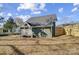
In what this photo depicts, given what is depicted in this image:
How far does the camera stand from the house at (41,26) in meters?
3.26

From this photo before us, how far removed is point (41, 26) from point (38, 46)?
0.24 metres

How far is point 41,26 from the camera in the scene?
3.28 m

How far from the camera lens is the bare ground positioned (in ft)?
10.6

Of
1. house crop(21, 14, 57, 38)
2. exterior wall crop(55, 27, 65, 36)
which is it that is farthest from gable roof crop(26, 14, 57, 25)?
exterior wall crop(55, 27, 65, 36)

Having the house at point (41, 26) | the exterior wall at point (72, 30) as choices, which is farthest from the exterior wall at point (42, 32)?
the exterior wall at point (72, 30)

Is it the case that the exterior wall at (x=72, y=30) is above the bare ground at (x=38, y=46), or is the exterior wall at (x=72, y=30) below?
above

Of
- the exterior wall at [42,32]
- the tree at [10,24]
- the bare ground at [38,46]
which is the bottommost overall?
the bare ground at [38,46]

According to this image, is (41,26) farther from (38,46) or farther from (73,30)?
(73,30)

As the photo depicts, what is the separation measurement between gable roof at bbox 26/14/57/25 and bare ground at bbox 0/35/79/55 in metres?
0.19

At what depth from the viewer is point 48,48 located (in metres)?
3.27

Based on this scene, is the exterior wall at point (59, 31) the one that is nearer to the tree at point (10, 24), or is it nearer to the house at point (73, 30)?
the house at point (73, 30)

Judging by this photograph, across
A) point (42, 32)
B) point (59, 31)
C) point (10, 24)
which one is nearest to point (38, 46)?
point (42, 32)

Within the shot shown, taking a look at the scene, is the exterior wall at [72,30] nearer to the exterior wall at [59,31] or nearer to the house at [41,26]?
the exterior wall at [59,31]

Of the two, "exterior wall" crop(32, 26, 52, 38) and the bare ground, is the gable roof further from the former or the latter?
the bare ground
